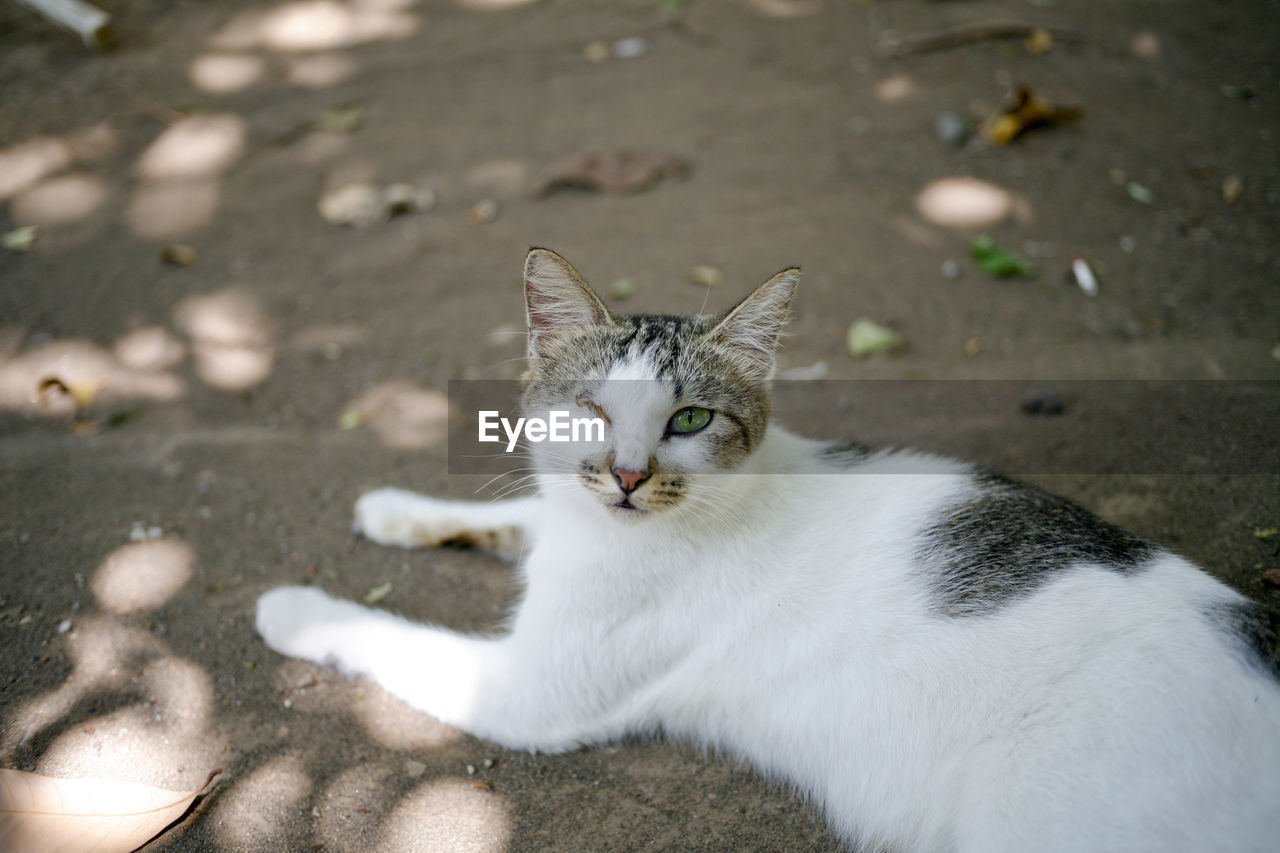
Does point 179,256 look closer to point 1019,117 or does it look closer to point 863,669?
point 863,669

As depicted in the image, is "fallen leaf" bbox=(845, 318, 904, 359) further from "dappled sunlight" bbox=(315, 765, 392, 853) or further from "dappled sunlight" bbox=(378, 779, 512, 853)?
"dappled sunlight" bbox=(315, 765, 392, 853)

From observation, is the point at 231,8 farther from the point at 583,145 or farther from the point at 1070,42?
the point at 1070,42

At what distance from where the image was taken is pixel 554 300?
2.56 meters

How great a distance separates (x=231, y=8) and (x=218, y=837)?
650 cm

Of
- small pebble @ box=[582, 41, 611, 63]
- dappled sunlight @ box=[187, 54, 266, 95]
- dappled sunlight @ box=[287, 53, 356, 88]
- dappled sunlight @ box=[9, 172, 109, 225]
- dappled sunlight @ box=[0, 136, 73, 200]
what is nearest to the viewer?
dappled sunlight @ box=[9, 172, 109, 225]

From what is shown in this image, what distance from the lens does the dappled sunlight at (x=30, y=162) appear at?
4801 millimetres

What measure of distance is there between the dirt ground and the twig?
65mm

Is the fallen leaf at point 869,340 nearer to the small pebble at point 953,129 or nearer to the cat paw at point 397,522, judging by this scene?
the small pebble at point 953,129

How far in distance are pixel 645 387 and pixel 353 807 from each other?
1574 millimetres

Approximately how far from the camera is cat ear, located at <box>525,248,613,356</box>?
2.46 meters

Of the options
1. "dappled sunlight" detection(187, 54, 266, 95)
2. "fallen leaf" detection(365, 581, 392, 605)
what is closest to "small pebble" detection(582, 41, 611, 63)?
"dappled sunlight" detection(187, 54, 266, 95)

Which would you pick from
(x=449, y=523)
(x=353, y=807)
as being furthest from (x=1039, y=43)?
(x=353, y=807)

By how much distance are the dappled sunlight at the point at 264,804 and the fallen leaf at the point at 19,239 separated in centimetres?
369

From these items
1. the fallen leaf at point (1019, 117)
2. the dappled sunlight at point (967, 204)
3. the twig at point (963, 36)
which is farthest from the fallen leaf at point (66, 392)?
the twig at point (963, 36)
